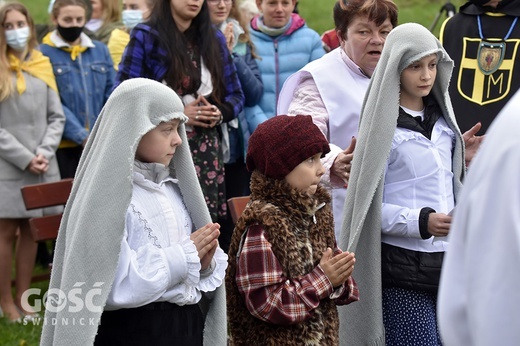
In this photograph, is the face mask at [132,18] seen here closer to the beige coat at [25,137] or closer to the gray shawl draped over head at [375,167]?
the beige coat at [25,137]

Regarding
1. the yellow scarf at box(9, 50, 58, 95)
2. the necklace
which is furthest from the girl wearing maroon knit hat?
the yellow scarf at box(9, 50, 58, 95)

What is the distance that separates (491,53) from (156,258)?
123 inches

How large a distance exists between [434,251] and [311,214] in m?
0.71

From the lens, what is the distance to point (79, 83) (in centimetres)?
797

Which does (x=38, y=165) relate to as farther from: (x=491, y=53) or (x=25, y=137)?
(x=491, y=53)

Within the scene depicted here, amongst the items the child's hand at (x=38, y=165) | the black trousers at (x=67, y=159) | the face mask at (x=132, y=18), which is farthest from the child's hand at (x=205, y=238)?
the face mask at (x=132, y=18)

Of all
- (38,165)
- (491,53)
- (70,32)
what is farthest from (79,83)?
(491,53)

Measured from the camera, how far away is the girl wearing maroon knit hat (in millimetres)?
4012

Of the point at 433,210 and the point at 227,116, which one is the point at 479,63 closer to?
the point at 227,116

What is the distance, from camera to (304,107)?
16.8 feet

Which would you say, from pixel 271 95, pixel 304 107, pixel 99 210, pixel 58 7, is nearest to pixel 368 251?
pixel 304 107

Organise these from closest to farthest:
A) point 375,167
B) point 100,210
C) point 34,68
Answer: point 100,210
point 375,167
point 34,68

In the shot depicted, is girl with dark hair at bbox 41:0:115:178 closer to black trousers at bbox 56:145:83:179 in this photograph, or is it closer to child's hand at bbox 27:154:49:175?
black trousers at bbox 56:145:83:179

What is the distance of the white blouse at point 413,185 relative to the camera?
4.51 m
